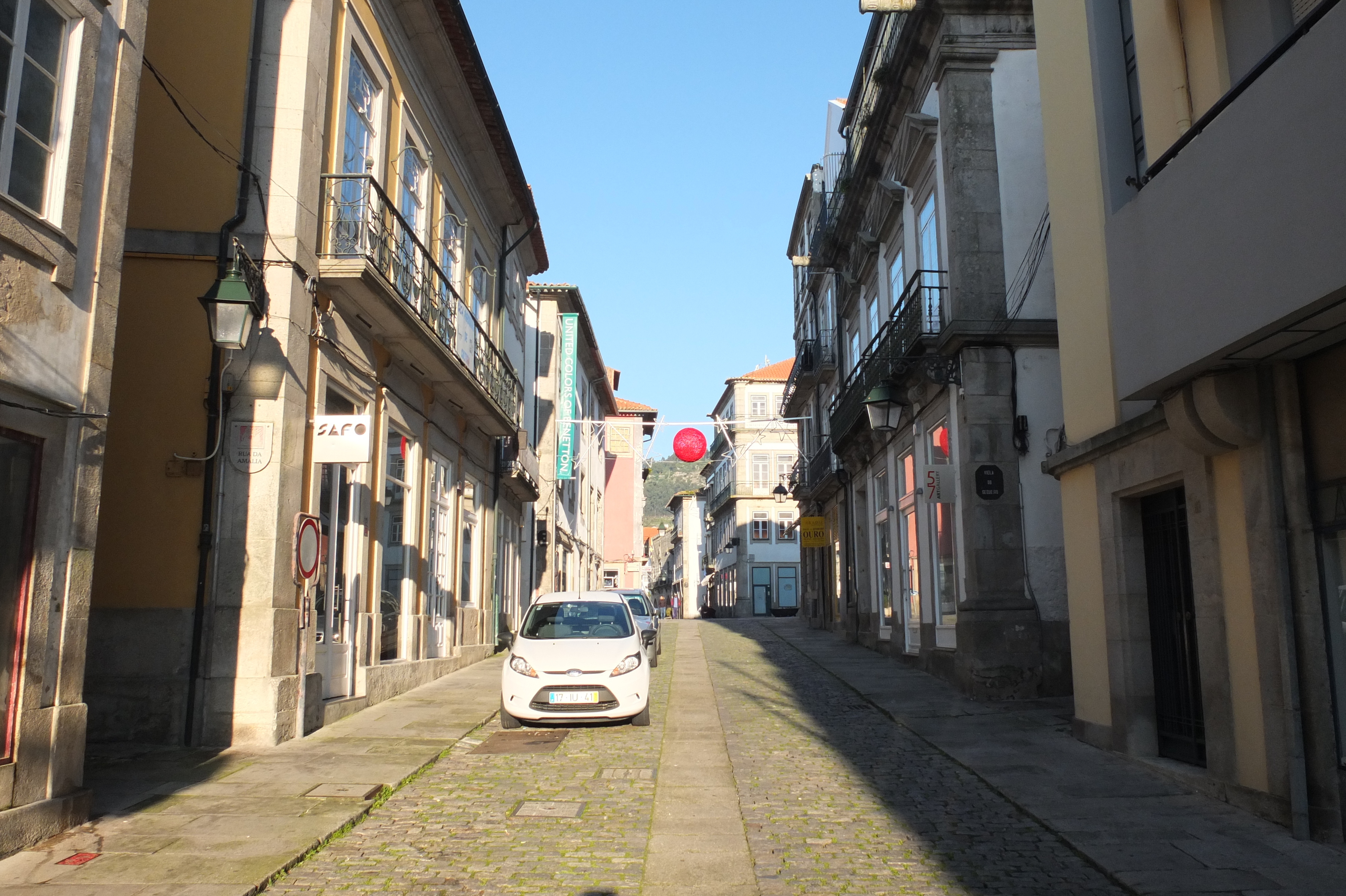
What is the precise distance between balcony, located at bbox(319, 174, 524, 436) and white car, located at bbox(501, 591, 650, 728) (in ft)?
13.5

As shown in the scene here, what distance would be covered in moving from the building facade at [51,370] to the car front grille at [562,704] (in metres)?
5.01

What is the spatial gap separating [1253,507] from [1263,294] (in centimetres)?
157

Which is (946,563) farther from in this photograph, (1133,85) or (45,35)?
(45,35)

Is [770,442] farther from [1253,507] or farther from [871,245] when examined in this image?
[1253,507]

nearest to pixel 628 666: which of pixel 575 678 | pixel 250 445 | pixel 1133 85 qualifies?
pixel 575 678

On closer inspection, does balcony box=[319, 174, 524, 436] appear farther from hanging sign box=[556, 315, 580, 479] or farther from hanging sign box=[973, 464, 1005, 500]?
hanging sign box=[556, 315, 580, 479]

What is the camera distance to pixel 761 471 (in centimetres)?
6103

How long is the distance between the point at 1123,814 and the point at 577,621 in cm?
652

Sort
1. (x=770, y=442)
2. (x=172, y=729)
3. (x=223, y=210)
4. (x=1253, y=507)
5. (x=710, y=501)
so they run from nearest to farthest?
(x=1253, y=507)
(x=172, y=729)
(x=223, y=210)
(x=770, y=442)
(x=710, y=501)

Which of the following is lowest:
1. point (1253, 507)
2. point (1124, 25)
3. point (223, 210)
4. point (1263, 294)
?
point (1253, 507)

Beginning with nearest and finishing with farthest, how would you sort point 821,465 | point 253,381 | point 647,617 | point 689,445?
Answer: point 253,381
point 647,617
point 689,445
point 821,465

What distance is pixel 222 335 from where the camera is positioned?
340 inches

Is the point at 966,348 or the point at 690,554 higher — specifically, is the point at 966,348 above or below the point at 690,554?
below

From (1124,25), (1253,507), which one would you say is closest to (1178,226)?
(1253,507)
